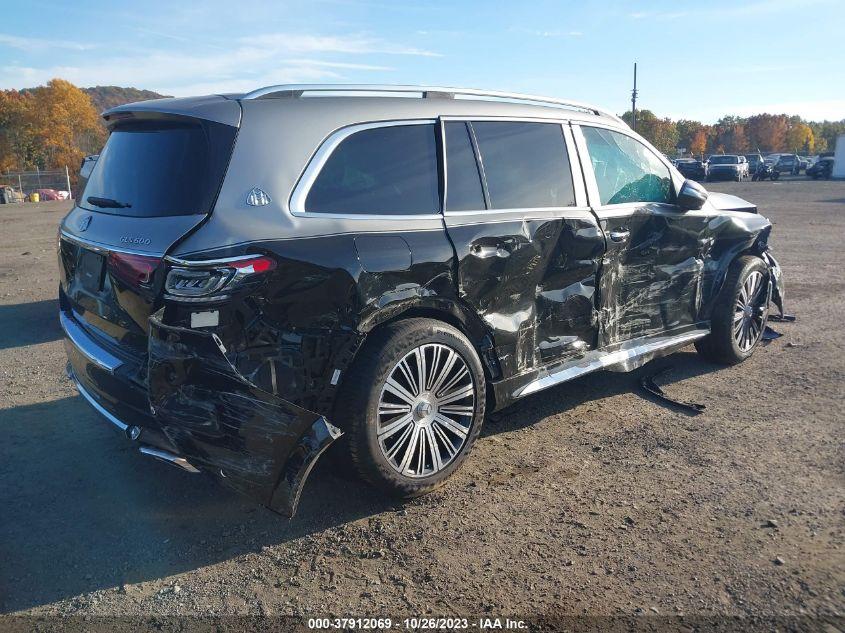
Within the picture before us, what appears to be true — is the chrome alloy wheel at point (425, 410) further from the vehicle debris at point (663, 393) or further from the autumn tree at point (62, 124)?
the autumn tree at point (62, 124)

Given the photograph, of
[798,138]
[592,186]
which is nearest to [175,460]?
[592,186]

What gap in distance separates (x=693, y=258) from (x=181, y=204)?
12.5 ft

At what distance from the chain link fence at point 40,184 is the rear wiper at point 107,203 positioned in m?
39.4

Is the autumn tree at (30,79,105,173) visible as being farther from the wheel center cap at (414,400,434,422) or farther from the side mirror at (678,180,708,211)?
the wheel center cap at (414,400,434,422)

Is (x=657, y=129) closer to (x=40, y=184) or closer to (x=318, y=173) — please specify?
(x=40, y=184)

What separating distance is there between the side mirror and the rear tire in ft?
2.72

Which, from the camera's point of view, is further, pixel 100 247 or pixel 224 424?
pixel 100 247

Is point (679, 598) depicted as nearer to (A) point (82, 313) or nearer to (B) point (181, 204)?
(B) point (181, 204)

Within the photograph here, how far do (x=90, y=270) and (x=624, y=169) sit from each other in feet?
11.4

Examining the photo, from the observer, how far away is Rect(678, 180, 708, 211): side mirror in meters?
5.04

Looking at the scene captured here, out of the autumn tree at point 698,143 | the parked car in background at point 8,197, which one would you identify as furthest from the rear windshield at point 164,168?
the autumn tree at point 698,143

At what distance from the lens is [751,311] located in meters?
5.80

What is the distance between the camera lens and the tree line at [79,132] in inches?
2958

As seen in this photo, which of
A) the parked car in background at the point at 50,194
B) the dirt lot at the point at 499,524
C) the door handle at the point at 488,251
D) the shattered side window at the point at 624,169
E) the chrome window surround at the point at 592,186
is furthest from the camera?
the parked car in background at the point at 50,194
